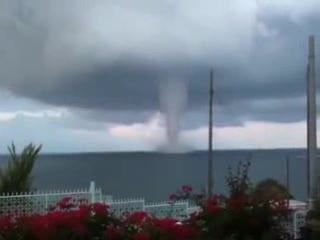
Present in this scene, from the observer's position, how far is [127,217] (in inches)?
322

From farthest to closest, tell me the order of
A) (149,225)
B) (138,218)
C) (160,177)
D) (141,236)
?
(160,177) → (138,218) → (149,225) → (141,236)

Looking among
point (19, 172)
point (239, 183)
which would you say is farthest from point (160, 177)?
point (239, 183)

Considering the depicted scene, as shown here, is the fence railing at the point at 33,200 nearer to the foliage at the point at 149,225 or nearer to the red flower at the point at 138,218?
the foliage at the point at 149,225

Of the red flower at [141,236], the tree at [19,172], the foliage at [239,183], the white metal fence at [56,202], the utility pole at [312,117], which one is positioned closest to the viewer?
the red flower at [141,236]

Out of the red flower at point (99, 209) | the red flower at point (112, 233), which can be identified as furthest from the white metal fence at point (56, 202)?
the red flower at point (112, 233)

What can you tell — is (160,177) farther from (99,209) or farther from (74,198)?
(99,209)

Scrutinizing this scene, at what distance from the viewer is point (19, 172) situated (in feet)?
58.1

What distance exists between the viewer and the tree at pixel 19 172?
17.6 meters

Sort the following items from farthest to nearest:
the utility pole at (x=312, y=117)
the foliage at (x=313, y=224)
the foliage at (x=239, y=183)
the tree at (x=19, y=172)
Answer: the tree at (x=19, y=172) → the utility pole at (x=312, y=117) → the foliage at (x=239, y=183) → the foliage at (x=313, y=224)

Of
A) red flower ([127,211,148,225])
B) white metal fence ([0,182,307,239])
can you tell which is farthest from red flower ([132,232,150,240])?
white metal fence ([0,182,307,239])

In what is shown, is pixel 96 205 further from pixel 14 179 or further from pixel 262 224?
pixel 14 179

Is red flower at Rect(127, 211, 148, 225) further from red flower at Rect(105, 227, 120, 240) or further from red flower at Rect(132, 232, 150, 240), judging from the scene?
red flower at Rect(132, 232, 150, 240)

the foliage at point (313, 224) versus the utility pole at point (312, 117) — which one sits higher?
the utility pole at point (312, 117)

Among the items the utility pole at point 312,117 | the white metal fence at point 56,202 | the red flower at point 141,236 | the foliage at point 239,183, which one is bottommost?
the red flower at point 141,236
